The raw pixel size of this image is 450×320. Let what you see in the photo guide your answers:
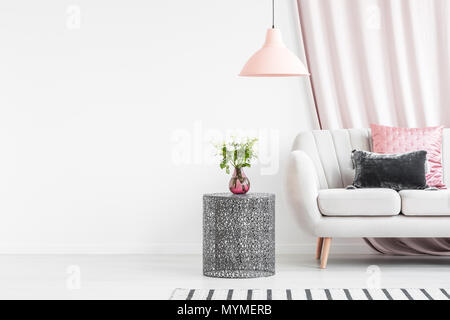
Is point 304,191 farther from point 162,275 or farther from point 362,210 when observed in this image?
point 162,275

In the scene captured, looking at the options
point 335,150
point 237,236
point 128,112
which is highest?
point 128,112

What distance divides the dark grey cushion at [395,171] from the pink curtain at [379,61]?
59 cm

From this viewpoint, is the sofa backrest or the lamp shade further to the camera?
the sofa backrest

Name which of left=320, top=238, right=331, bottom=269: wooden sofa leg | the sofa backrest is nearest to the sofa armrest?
left=320, top=238, right=331, bottom=269: wooden sofa leg

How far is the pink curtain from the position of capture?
523 cm

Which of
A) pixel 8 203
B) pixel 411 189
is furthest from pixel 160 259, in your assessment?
pixel 411 189

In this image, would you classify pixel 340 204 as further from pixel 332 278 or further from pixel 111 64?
pixel 111 64

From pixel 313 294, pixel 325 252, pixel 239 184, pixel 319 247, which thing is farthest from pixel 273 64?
pixel 313 294

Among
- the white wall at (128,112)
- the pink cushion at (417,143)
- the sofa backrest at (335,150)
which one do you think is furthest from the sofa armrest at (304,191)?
the white wall at (128,112)

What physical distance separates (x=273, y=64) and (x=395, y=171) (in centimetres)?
→ 98

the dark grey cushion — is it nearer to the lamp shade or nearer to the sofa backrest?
the sofa backrest

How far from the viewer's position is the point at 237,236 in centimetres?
424

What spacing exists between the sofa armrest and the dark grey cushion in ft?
1.22

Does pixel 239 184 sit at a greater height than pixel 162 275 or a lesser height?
greater
